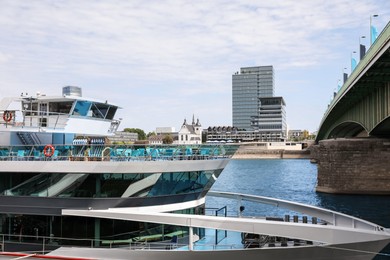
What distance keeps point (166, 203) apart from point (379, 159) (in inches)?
1349

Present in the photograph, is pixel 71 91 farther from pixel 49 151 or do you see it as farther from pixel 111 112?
pixel 49 151

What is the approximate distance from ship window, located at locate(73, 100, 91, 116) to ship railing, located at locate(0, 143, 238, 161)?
10.0 ft

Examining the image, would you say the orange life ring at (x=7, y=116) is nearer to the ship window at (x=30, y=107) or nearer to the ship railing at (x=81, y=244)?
the ship window at (x=30, y=107)

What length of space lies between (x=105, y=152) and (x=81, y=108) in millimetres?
4362

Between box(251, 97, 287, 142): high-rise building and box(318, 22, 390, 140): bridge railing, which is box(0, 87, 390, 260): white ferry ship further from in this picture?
box(251, 97, 287, 142): high-rise building

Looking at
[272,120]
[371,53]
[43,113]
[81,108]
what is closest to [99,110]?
[81,108]

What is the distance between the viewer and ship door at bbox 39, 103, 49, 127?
1588 centimetres

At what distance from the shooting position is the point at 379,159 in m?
42.2

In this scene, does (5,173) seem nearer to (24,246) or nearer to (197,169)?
(24,246)

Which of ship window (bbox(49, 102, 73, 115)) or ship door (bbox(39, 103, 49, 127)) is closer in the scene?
ship door (bbox(39, 103, 49, 127))

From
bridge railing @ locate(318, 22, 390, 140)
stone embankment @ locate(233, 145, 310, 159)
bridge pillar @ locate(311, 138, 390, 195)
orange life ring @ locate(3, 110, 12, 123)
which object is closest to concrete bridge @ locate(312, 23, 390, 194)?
bridge pillar @ locate(311, 138, 390, 195)

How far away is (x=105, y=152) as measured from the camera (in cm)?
1270

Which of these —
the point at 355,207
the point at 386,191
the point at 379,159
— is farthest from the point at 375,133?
the point at 355,207

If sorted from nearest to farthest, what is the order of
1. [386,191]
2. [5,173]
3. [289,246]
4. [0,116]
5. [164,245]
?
[289,246]
[164,245]
[5,173]
[0,116]
[386,191]
